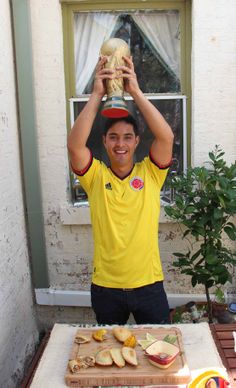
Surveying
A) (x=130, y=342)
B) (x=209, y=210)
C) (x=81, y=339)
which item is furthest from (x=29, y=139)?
(x=130, y=342)

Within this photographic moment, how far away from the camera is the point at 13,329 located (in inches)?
124

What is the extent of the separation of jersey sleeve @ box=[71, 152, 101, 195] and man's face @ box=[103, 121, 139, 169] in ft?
0.40

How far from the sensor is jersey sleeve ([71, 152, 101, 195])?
2473 mm

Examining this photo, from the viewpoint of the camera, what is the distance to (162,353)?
6.16ft

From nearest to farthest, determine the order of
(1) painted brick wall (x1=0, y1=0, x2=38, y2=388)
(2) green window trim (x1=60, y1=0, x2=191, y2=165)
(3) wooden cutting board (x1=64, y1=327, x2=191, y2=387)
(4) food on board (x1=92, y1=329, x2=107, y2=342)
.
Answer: (3) wooden cutting board (x1=64, y1=327, x2=191, y2=387), (4) food on board (x1=92, y1=329, x2=107, y2=342), (1) painted brick wall (x1=0, y1=0, x2=38, y2=388), (2) green window trim (x1=60, y1=0, x2=191, y2=165)

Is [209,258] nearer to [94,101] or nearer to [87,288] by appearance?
[87,288]

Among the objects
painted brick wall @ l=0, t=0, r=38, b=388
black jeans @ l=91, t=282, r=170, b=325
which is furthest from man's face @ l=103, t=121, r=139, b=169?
painted brick wall @ l=0, t=0, r=38, b=388

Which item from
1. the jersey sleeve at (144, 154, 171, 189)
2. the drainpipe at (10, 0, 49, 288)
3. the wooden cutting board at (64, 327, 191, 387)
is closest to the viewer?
the wooden cutting board at (64, 327, 191, 387)

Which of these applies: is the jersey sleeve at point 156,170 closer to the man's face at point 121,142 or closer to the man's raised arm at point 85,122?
the man's face at point 121,142

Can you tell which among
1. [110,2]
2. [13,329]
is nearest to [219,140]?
[110,2]

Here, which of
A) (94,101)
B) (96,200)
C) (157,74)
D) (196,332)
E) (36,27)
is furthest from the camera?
(157,74)

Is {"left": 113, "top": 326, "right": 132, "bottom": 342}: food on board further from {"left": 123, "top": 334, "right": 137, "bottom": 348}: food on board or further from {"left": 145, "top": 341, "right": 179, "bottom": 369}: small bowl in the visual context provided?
{"left": 145, "top": 341, "right": 179, "bottom": 369}: small bowl

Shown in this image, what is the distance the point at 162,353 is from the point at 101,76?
4.79 ft

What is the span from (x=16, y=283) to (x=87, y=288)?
734mm
